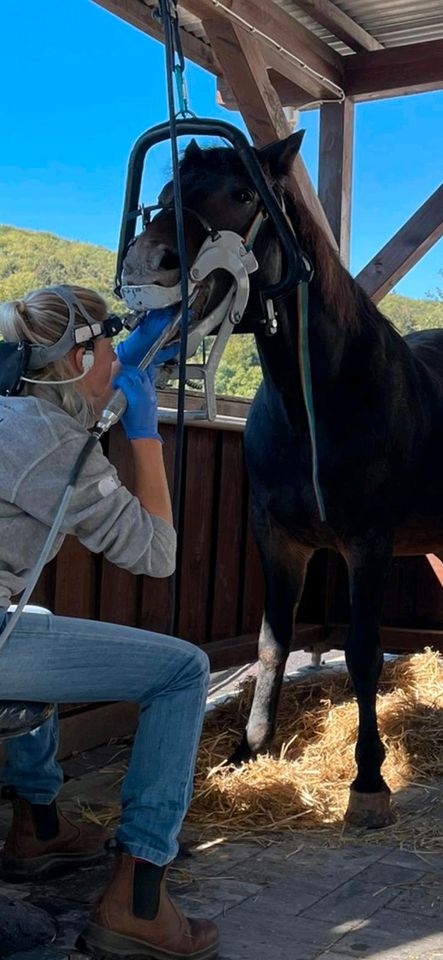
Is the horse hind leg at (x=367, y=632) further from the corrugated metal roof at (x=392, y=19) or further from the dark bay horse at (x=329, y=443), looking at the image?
the corrugated metal roof at (x=392, y=19)

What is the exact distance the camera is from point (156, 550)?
6.61 feet

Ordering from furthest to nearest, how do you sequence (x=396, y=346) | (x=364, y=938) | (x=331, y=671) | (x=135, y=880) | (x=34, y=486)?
(x=331, y=671) → (x=396, y=346) → (x=364, y=938) → (x=135, y=880) → (x=34, y=486)

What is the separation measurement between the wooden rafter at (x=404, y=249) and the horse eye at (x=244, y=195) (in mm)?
2543

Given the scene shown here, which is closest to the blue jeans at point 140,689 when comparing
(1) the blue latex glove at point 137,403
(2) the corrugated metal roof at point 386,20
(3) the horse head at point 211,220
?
(1) the blue latex glove at point 137,403

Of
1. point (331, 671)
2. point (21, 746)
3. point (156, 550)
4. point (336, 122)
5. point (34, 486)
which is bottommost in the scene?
point (331, 671)

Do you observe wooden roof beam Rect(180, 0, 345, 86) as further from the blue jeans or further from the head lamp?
the blue jeans

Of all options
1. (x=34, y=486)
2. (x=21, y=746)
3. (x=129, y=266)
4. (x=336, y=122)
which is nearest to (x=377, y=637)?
(x=21, y=746)

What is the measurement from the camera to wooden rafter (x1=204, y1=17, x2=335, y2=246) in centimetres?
410

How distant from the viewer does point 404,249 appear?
5.25 m

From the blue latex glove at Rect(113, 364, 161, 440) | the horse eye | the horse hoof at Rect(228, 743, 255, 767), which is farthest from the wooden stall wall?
the blue latex glove at Rect(113, 364, 161, 440)

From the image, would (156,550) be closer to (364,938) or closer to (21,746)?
(21,746)

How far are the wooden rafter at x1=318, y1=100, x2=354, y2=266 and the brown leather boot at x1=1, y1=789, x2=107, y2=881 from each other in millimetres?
3477

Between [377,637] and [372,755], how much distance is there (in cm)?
36

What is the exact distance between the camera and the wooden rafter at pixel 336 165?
521 cm
